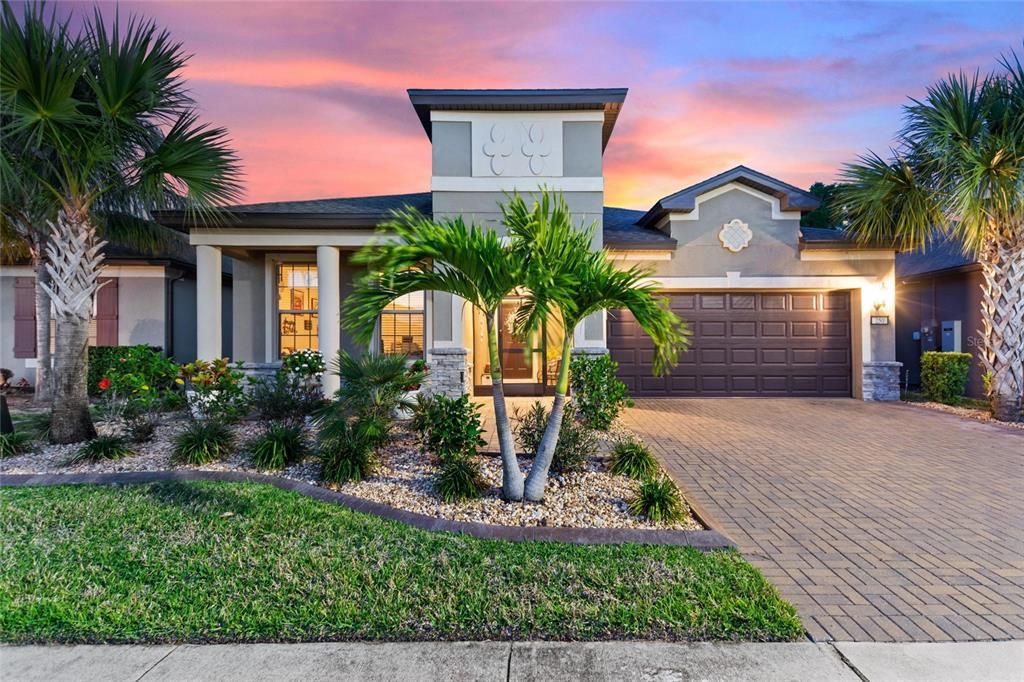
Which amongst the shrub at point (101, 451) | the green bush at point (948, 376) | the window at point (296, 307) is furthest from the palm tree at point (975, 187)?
the shrub at point (101, 451)

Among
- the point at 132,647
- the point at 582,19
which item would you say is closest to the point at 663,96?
the point at 582,19

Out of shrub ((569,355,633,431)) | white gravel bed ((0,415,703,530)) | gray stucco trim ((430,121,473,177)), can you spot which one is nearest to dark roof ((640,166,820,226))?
gray stucco trim ((430,121,473,177))

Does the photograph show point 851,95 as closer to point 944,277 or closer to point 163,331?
point 944,277

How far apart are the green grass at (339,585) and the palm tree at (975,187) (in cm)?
900

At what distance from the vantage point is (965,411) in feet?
32.6

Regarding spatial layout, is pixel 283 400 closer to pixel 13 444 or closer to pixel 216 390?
pixel 216 390

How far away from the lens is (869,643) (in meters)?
2.76

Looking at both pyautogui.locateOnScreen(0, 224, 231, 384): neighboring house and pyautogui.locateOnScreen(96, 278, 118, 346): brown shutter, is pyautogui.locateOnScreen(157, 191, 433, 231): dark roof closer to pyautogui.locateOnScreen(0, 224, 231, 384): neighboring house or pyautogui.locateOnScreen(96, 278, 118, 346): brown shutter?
pyautogui.locateOnScreen(0, 224, 231, 384): neighboring house

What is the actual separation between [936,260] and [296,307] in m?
17.2

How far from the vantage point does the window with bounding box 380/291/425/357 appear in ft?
37.8

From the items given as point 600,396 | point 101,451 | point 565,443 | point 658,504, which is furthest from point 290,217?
point 658,504

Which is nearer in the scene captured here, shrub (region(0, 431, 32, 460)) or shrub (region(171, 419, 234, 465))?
shrub (region(171, 419, 234, 465))

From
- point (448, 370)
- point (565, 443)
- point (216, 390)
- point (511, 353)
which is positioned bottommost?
point (565, 443)

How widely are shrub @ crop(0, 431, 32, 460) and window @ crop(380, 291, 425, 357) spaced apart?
6.04 m
